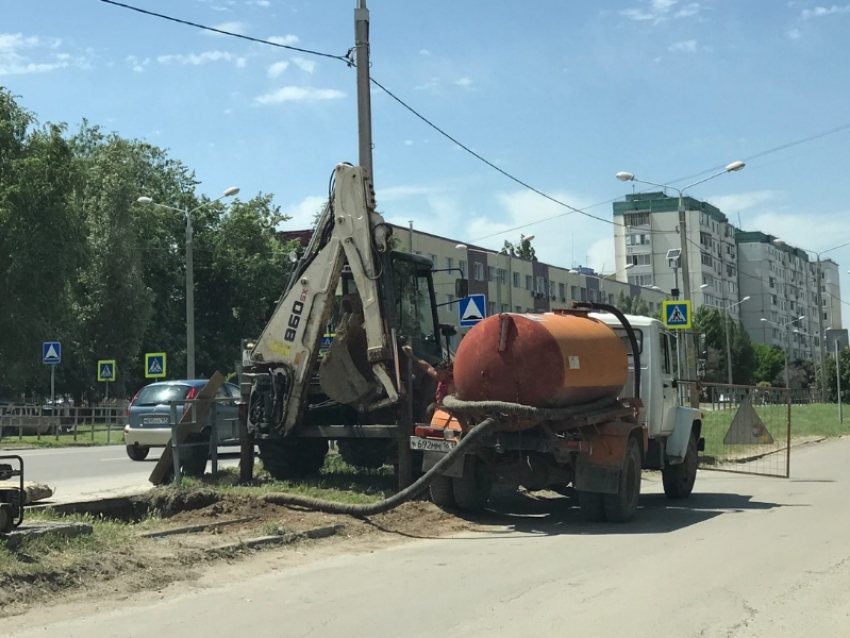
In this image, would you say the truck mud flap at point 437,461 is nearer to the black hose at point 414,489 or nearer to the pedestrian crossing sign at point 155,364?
the black hose at point 414,489

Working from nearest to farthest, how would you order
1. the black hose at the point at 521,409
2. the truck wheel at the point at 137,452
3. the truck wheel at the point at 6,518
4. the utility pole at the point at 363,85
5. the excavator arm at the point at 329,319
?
the truck wheel at the point at 6,518 < the black hose at the point at 521,409 < the excavator arm at the point at 329,319 < the utility pole at the point at 363,85 < the truck wheel at the point at 137,452

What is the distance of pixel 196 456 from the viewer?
14.6m

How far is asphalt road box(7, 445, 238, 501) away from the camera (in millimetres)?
15094

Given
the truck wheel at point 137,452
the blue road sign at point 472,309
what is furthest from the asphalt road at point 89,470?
the blue road sign at point 472,309

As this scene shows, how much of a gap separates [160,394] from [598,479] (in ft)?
39.6

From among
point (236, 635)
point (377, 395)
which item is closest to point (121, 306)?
point (377, 395)

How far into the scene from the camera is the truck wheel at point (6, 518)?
8289mm

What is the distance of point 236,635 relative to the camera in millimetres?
6641

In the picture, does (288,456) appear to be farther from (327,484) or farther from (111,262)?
(111,262)

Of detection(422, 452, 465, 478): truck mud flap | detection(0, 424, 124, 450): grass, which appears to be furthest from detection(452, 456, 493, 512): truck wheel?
detection(0, 424, 124, 450): grass

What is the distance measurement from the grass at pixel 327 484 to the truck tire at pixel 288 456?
0.63 feet

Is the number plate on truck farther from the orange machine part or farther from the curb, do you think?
the curb

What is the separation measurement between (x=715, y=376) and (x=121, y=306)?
56507 mm

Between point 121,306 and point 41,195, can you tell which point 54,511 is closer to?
point 41,195
